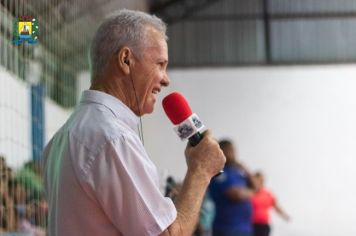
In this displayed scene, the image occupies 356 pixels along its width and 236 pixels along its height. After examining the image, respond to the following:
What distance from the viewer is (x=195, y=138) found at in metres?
1.72

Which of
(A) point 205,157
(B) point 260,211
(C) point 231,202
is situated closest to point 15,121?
(C) point 231,202

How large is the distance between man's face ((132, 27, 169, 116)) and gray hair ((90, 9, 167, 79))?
0.01 m

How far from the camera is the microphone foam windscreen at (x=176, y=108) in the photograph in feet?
5.88

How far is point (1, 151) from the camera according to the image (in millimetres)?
3900

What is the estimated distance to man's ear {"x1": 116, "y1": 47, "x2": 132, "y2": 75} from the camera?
170 cm

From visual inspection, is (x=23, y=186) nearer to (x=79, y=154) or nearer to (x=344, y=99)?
(x=79, y=154)

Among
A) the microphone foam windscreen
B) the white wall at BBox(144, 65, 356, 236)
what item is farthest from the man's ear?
the white wall at BBox(144, 65, 356, 236)

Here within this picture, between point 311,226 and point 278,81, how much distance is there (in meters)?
2.06

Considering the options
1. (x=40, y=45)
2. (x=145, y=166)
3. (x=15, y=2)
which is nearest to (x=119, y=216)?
(x=145, y=166)

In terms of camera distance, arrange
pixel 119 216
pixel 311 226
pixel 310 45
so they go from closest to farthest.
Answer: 1. pixel 119 216
2. pixel 311 226
3. pixel 310 45

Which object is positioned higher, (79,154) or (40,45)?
(79,154)

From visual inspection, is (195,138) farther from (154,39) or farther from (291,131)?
(291,131)

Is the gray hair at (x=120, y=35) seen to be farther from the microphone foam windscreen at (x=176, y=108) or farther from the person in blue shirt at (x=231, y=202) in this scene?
the person in blue shirt at (x=231, y=202)

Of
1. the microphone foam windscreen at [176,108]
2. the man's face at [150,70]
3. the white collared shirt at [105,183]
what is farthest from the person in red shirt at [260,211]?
the white collared shirt at [105,183]
